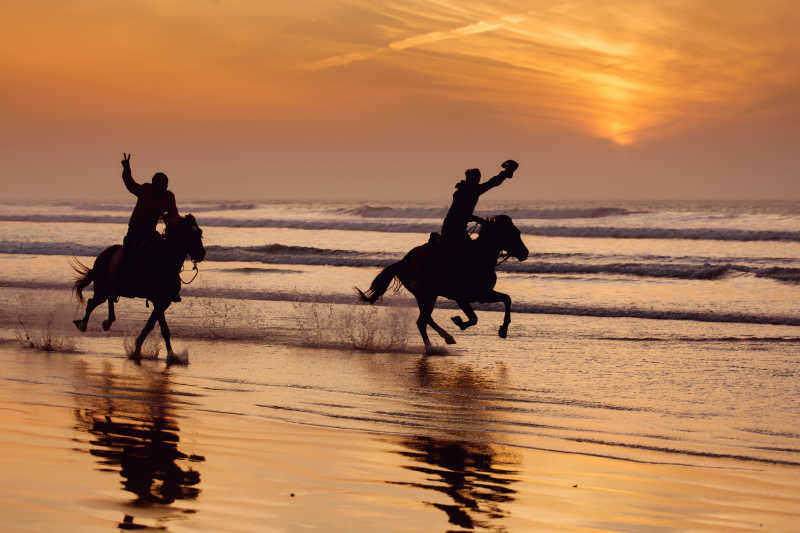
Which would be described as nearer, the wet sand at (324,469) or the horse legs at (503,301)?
the wet sand at (324,469)

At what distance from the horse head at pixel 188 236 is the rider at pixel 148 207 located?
10 cm

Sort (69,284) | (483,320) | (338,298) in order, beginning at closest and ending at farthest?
(483,320) < (338,298) < (69,284)

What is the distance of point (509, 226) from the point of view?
46.9 feet

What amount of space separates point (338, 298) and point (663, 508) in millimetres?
16106

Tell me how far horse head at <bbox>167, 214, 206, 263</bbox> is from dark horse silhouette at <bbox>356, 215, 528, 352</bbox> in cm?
305

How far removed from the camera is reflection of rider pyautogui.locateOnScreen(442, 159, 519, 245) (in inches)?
549

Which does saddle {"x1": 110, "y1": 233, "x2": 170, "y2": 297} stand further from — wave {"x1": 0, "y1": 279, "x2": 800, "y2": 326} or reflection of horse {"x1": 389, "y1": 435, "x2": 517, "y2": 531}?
reflection of horse {"x1": 389, "y1": 435, "x2": 517, "y2": 531}

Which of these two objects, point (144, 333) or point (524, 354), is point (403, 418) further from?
point (144, 333)

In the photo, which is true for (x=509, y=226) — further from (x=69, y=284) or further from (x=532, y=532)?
(x=69, y=284)

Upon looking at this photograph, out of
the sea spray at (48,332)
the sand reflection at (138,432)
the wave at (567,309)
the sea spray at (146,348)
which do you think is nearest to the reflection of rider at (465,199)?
the wave at (567,309)

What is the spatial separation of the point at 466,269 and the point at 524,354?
1.44 metres

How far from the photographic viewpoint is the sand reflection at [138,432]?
21.3 ft

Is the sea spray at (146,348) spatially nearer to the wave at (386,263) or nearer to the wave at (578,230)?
the wave at (386,263)

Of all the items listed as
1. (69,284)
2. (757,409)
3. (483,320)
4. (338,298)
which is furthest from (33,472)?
(69,284)
